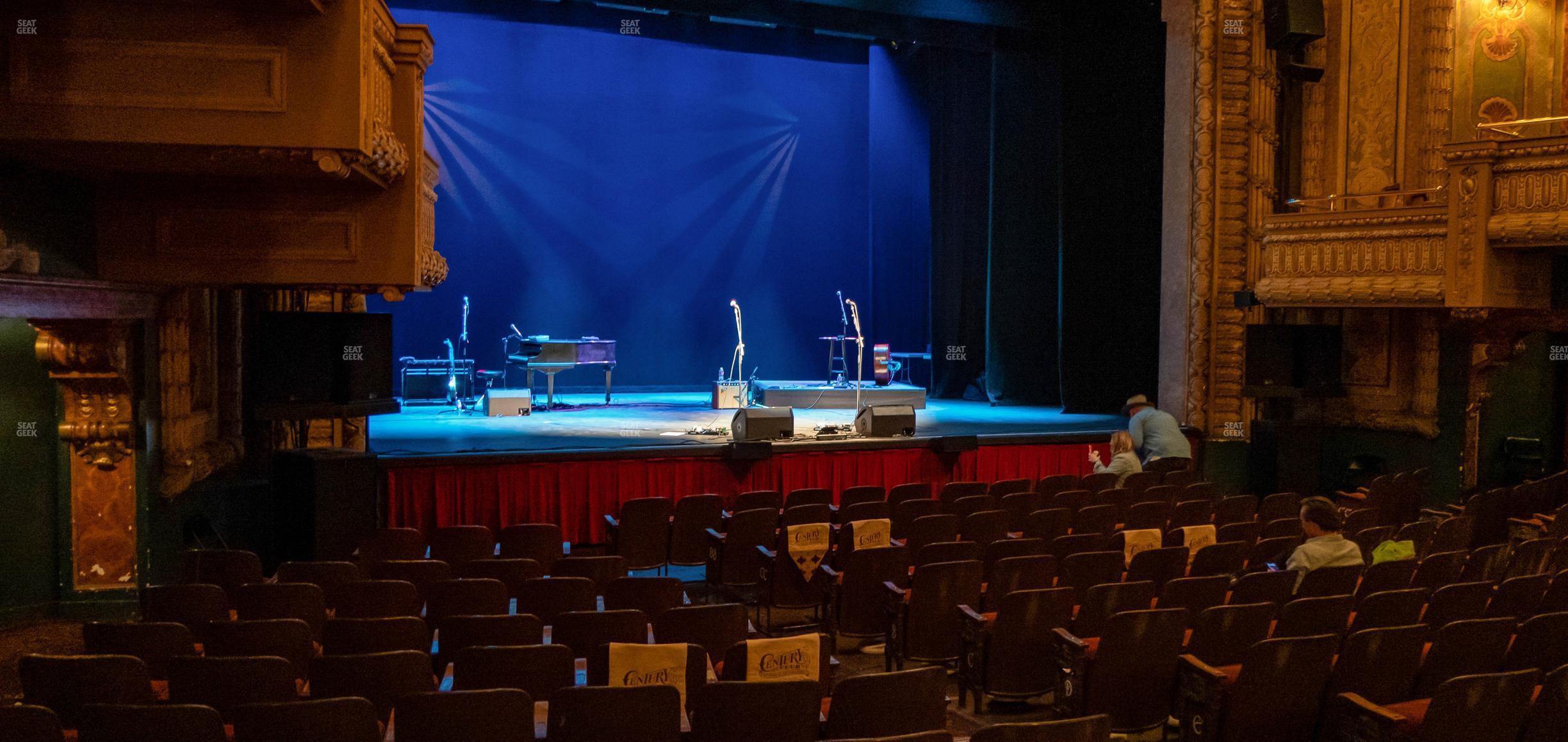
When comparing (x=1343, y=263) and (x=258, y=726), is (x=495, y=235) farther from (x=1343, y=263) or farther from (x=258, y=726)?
(x=258, y=726)

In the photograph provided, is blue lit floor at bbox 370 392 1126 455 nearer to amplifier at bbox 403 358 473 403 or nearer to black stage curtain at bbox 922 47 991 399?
amplifier at bbox 403 358 473 403

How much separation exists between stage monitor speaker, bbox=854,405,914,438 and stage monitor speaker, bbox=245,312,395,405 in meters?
4.58

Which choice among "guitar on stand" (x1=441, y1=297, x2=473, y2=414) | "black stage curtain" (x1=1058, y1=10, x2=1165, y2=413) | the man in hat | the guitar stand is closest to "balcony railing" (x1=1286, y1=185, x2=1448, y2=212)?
"black stage curtain" (x1=1058, y1=10, x2=1165, y2=413)

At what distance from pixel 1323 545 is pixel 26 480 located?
7974mm

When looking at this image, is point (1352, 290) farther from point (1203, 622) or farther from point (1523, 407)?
point (1203, 622)

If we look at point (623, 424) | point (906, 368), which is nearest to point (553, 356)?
point (623, 424)

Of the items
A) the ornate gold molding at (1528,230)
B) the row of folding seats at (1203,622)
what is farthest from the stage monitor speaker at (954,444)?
the row of folding seats at (1203,622)

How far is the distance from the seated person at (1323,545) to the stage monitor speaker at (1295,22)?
678cm

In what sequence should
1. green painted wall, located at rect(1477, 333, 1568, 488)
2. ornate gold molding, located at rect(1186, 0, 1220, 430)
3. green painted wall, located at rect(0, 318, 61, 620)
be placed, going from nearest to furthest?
green painted wall, located at rect(0, 318, 61, 620)
green painted wall, located at rect(1477, 333, 1568, 488)
ornate gold molding, located at rect(1186, 0, 1220, 430)

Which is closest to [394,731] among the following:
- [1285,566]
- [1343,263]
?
[1285,566]

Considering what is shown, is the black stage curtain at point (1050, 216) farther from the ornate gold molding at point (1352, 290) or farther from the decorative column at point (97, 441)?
the decorative column at point (97, 441)

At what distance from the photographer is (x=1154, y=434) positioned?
990 cm

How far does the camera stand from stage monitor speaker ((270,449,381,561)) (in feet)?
25.4

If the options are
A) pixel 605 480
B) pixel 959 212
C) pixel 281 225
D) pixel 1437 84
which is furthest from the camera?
pixel 959 212
